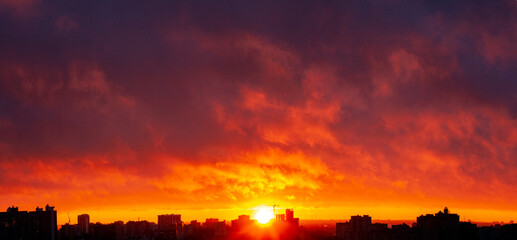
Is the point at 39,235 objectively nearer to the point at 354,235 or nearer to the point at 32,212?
the point at 32,212

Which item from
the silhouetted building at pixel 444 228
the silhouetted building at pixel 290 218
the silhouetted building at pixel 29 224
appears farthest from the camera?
the silhouetted building at pixel 290 218

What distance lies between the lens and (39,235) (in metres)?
156

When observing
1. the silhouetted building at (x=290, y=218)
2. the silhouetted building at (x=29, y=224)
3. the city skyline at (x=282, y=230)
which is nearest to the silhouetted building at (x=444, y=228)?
the city skyline at (x=282, y=230)

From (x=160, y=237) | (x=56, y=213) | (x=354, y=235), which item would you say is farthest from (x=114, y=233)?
(x=354, y=235)

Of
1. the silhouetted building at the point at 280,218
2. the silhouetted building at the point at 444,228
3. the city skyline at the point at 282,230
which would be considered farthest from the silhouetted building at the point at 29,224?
the silhouetted building at the point at 444,228

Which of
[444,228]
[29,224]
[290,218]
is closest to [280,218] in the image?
[290,218]

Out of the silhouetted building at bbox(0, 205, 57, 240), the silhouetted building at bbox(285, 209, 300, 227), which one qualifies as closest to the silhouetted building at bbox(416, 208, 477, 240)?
the silhouetted building at bbox(285, 209, 300, 227)

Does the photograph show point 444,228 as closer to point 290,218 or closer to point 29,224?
point 290,218

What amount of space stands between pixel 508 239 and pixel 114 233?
128 m

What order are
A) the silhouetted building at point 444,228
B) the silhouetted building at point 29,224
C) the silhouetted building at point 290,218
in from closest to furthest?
1. the silhouetted building at point 29,224
2. the silhouetted building at point 444,228
3. the silhouetted building at point 290,218

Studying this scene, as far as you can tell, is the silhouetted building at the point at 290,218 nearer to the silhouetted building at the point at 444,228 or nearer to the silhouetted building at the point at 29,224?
the silhouetted building at the point at 444,228

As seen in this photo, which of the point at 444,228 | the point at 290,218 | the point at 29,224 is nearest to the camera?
the point at 29,224

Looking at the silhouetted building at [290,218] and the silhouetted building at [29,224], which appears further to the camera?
the silhouetted building at [290,218]

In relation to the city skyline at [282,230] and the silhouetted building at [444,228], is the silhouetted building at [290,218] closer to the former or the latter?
the city skyline at [282,230]
